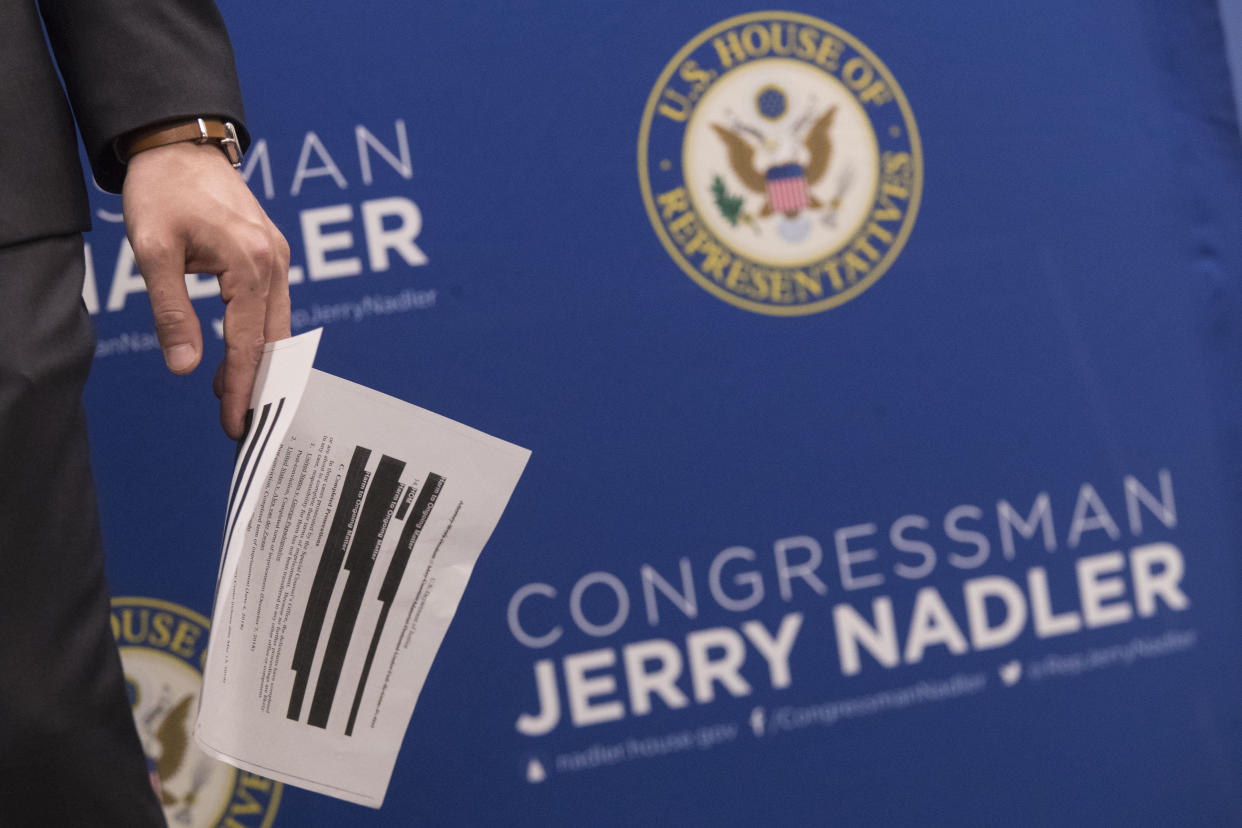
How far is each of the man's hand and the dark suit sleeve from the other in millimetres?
19

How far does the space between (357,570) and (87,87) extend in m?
0.27

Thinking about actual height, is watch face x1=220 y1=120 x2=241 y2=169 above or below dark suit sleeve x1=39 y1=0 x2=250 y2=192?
below

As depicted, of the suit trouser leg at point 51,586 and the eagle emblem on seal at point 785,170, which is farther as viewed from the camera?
the eagle emblem on seal at point 785,170

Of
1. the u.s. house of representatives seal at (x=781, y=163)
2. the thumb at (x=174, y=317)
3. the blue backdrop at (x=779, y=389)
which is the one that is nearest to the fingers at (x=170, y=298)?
the thumb at (x=174, y=317)

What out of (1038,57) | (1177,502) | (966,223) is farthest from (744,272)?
(1177,502)

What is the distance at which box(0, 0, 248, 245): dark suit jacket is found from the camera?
0.45 m

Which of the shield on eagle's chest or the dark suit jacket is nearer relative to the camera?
the dark suit jacket

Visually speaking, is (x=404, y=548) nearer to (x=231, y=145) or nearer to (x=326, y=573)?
(x=326, y=573)

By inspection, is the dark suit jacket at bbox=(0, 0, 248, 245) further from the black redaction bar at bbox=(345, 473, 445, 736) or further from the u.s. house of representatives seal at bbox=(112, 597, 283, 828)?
the u.s. house of representatives seal at bbox=(112, 597, 283, 828)

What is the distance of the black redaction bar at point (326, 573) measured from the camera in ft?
1.69

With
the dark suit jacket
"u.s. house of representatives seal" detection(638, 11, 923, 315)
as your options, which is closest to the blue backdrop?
"u.s. house of representatives seal" detection(638, 11, 923, 315)

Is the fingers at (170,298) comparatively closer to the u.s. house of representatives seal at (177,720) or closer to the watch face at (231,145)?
the watch face at (231,145)

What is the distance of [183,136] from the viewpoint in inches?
19.7

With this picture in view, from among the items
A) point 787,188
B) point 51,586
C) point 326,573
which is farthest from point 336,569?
point 787,188
